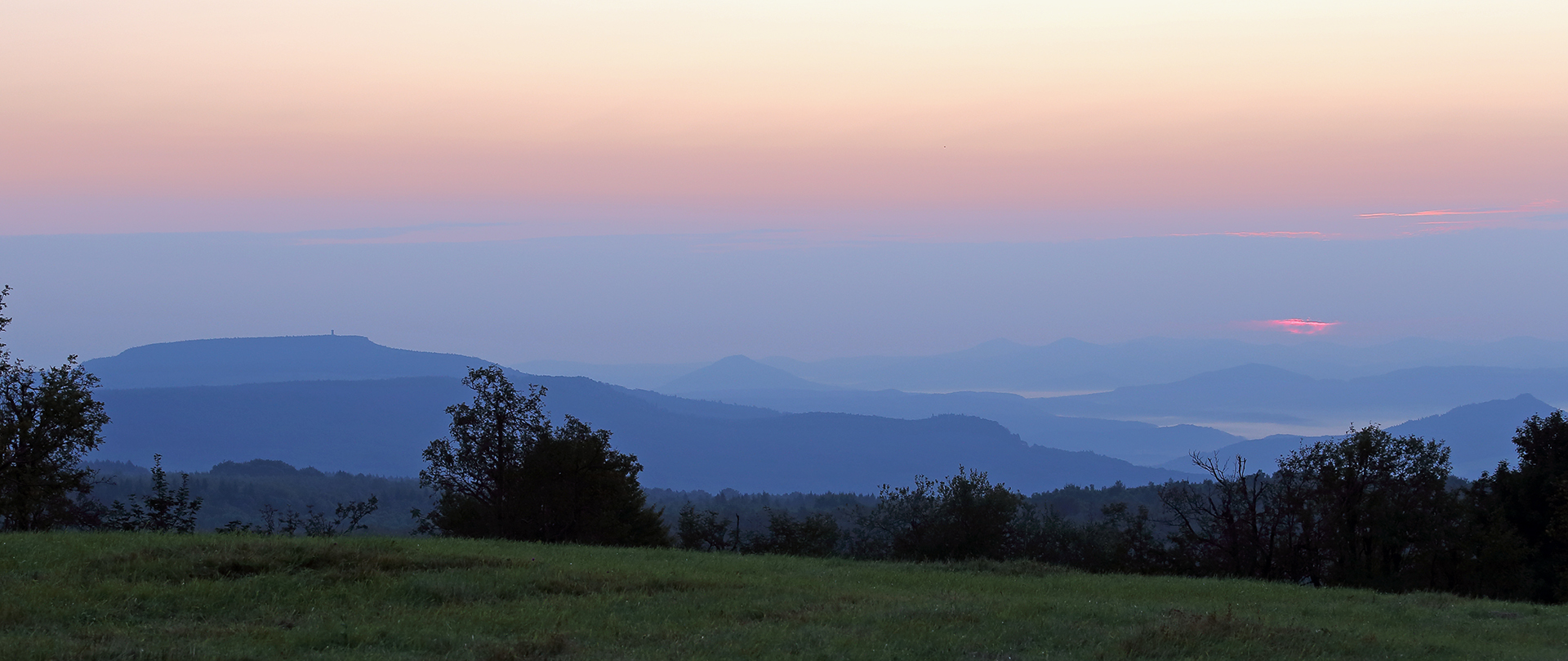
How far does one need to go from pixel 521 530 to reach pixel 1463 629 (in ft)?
115

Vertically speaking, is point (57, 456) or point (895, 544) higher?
point (57, 456)

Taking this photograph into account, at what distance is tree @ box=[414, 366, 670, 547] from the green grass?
22013 millimetres

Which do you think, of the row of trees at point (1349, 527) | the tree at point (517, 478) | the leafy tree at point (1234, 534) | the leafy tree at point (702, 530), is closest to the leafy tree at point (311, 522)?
the tree at point (517, 478)

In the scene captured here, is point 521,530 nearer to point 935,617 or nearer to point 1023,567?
point 1023,567

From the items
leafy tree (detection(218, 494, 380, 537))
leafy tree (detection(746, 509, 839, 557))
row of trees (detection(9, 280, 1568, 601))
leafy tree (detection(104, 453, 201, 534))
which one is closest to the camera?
leafy tree (detection(218, 494, 380, 537))

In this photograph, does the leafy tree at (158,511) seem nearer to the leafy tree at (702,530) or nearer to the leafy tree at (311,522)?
the leafy tree at (311,522)

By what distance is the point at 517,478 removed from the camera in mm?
47750

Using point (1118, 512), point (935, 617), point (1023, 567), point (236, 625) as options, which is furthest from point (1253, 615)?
point (1118, 512)

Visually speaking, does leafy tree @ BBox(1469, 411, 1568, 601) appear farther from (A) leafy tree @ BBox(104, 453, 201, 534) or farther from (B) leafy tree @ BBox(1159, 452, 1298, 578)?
(A) leafy tree @ BBox(104, 453, 201, 534)

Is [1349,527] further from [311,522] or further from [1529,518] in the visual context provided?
[311,522]

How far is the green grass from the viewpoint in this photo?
1522 cm

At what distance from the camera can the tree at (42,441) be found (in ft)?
108

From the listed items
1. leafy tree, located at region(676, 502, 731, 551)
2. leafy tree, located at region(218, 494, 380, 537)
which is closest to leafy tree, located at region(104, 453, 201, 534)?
leafy tree, located at region(218, 494, 380, 537)

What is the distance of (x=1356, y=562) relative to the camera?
43.3 metres
